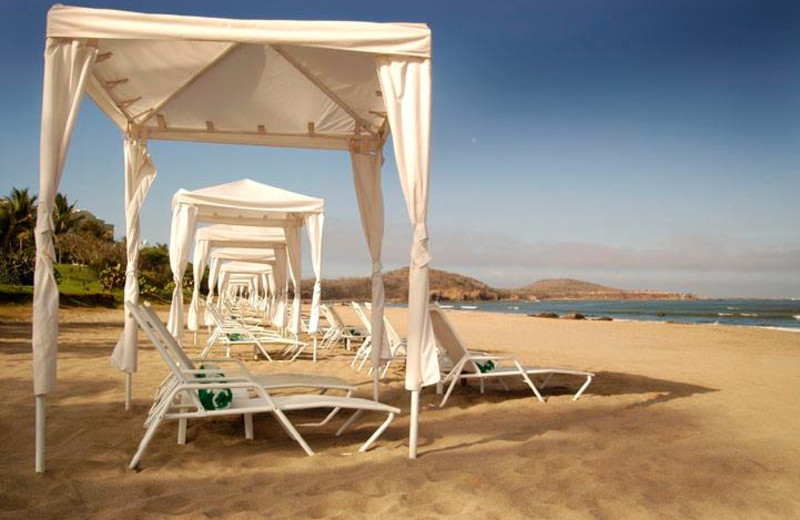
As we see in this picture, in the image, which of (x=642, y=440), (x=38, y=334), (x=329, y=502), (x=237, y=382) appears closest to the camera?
(x=329, y=502)

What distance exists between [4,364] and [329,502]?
622 cm

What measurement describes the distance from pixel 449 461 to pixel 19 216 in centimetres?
4237

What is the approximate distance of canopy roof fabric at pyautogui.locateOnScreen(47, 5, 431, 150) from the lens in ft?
11.4

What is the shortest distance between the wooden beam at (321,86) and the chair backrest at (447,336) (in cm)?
175

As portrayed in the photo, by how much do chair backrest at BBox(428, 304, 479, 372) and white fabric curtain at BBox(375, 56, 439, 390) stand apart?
5.54 ft

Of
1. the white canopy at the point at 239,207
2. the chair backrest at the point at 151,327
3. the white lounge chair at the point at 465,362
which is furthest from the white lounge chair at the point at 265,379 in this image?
the white canopy at the point at 239,207

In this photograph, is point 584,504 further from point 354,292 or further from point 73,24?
point 354,292

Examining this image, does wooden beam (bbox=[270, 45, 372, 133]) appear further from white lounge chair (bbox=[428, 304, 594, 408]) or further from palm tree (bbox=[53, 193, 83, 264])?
palm tree (bbox=[53, 193, 83, 264])

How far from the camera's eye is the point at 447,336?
561 cm

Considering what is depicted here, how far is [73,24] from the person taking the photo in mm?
3365

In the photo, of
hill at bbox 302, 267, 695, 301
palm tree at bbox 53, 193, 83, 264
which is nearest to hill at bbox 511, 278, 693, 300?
hill at bbox 302, 267, 695, 301

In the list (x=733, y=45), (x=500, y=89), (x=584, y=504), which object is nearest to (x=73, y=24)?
(x=584, y=504)

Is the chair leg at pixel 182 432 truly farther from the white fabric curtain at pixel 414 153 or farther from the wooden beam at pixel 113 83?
the wooden beam at pixel 113 83

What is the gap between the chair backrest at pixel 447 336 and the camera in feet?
17.8
